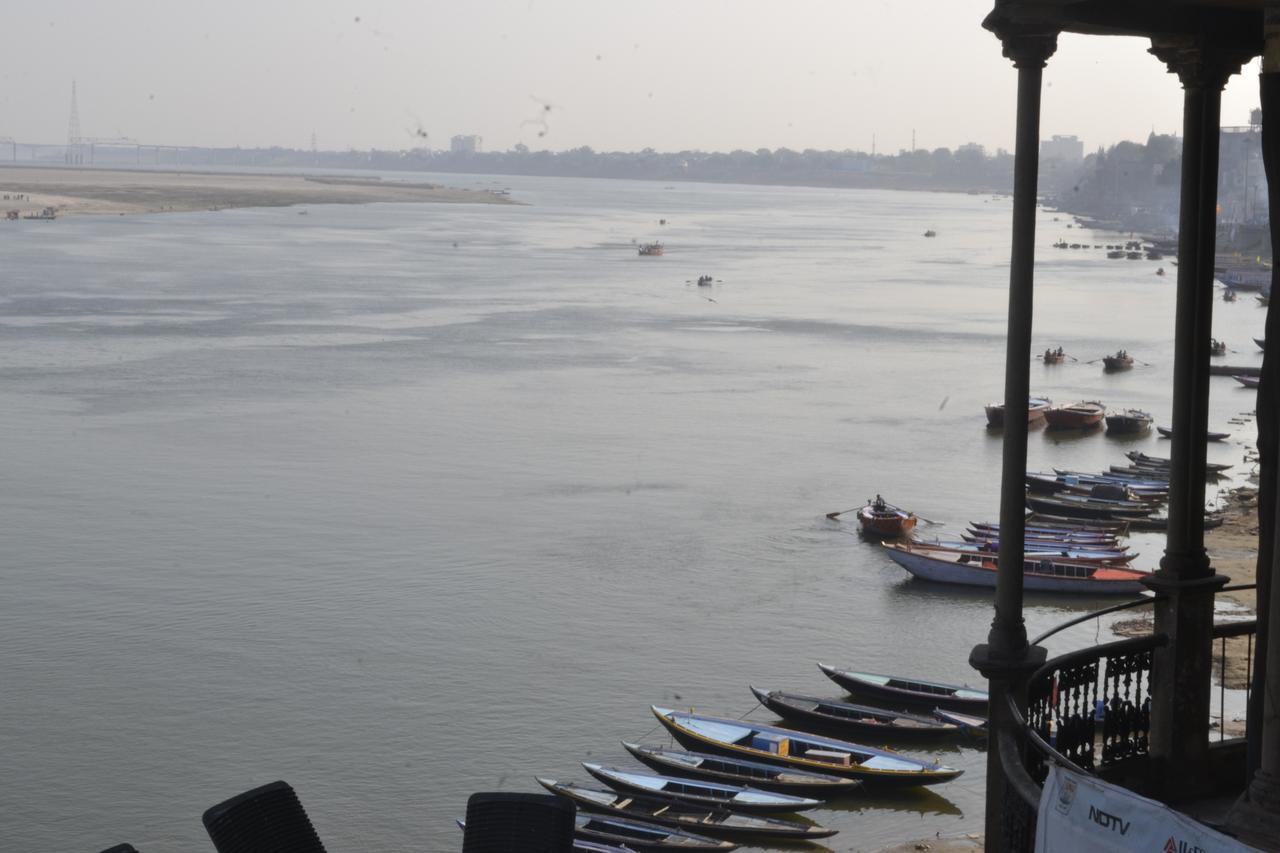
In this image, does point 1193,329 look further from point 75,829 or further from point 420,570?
point 420,570

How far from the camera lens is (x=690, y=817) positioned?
20.2 meters

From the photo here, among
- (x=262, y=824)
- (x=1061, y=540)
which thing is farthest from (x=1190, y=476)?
(x=1061, y=540)

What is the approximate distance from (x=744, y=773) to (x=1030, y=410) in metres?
29.9

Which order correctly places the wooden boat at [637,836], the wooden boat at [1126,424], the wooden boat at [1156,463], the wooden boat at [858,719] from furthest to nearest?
the wooden boat at [1126,424] < the wooden boat at [1156,463] < the wooden boat at [858,719] < the wooden boat at [637,836]

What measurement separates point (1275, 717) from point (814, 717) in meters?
16.3

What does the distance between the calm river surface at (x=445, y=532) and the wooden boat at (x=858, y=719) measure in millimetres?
396

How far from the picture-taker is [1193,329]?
930 cm

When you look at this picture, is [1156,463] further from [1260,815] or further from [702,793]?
[1260,815]

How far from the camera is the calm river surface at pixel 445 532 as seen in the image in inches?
883

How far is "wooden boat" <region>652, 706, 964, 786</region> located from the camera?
21547 millimetres

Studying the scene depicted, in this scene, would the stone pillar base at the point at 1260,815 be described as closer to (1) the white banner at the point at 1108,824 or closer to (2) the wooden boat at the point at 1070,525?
(1) the white banner at the point at 1108,824

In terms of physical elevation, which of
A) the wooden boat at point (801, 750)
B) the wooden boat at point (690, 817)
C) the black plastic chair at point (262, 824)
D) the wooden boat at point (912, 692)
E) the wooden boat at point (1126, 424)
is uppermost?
the black plastic chair at point (262, 824)

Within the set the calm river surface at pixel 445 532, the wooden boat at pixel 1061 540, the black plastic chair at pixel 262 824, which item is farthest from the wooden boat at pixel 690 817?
the wooden boat at pixel 1061 540

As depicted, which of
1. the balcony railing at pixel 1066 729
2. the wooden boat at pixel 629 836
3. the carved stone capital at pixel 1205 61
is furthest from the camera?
the wooden boat at pixel 629 836
